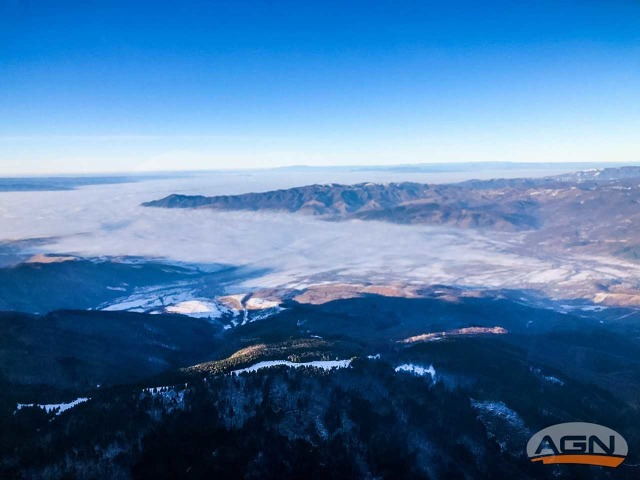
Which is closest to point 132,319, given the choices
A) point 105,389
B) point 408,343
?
point 105,389

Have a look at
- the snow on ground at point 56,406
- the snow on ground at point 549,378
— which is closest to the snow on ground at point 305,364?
the snow on ground at point 56,406

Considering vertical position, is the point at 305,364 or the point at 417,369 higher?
the point at 305,364

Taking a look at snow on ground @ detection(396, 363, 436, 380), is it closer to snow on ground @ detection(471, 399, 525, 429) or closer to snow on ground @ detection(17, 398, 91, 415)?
snow on ground @ detection(471, 399, 525, 429)

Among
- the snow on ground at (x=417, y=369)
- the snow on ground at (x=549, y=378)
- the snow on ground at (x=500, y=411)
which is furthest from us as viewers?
the snow on ground at (x=549, y=378)

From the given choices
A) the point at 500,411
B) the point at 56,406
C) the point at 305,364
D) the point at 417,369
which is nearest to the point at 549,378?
A: the point at 500,411

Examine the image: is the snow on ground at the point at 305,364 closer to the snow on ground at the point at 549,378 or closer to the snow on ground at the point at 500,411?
the snow on ground at the point at 500,411

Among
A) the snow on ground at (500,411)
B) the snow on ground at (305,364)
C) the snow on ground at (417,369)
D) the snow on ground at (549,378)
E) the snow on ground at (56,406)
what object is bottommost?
the snow on ground at (549,378)

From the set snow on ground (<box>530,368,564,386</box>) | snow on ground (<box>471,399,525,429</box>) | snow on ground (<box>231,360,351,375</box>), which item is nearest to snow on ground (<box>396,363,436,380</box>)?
snow on ground (<box>471,399,525,429</box>)

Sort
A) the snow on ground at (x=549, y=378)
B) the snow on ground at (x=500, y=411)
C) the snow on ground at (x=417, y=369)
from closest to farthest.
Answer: the snow on ground at (x=500, y=411) < the snow on ground at (x=417, y=369) < the snow on ground at (x=549, y=378)

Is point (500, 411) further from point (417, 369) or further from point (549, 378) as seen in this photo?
point (549, 378)
